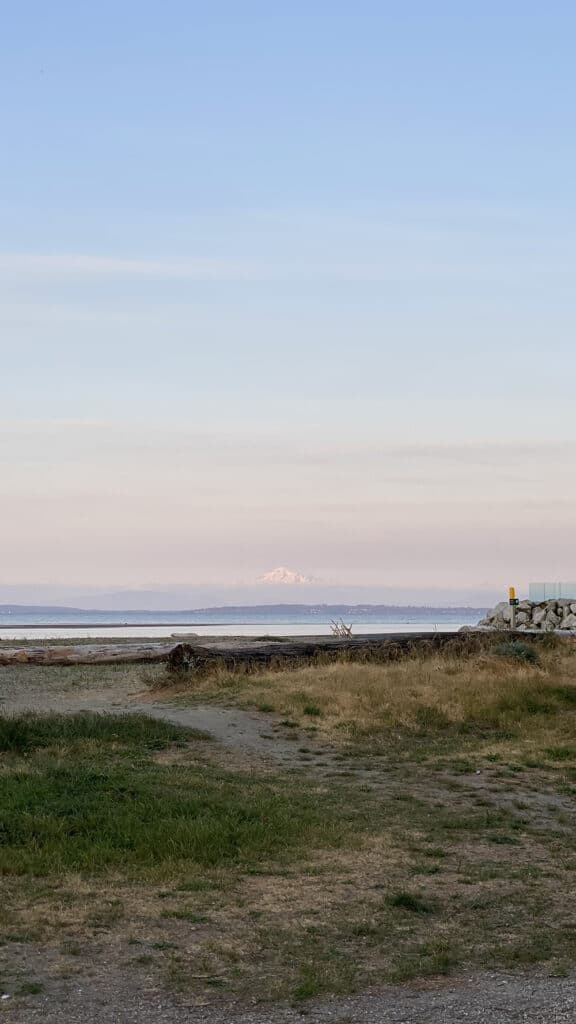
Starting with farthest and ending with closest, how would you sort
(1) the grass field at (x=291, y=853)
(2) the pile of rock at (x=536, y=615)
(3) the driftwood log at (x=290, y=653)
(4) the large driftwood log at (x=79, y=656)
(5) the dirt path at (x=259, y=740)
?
(2) the pile of rock at (x=536, y=615), (4) the large driftwood log at (x=79, y=656), (3) the driftwood log at (x=290, y=653), (5) the dirt path at (x=259, y=740), (1) the grass field at (x=291, y=853)

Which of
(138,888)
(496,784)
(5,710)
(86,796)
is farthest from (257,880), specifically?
(5,710)

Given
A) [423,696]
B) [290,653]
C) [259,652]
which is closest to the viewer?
[423,696]

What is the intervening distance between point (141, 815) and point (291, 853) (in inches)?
67.9

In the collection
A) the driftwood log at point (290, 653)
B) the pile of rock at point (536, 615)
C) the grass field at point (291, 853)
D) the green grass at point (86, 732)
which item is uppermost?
the pile of rock at point (536, 615)

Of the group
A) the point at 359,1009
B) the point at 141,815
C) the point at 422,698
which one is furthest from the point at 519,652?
the point at 359,1009

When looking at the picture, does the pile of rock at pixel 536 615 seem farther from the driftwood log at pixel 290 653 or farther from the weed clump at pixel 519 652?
the weed clump at pixel 519 652

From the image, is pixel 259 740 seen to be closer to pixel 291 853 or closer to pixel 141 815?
pixel 141 815

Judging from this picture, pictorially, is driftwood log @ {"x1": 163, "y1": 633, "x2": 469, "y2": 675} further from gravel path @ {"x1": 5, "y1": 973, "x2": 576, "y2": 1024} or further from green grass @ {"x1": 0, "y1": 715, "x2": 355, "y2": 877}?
gravel path @ {"x1": 5, "y1": 973, "x2": 576, "y2": 1024}

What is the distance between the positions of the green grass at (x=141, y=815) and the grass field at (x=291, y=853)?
0.10 ft

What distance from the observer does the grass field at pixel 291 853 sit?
22.8ft

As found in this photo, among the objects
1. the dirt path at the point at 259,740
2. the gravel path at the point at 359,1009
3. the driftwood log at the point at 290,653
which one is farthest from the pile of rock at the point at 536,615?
the gravel path at the point at 359,1009

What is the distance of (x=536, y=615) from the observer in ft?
144

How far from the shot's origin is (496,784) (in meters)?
13.9

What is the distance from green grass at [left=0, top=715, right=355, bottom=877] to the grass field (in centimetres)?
3
